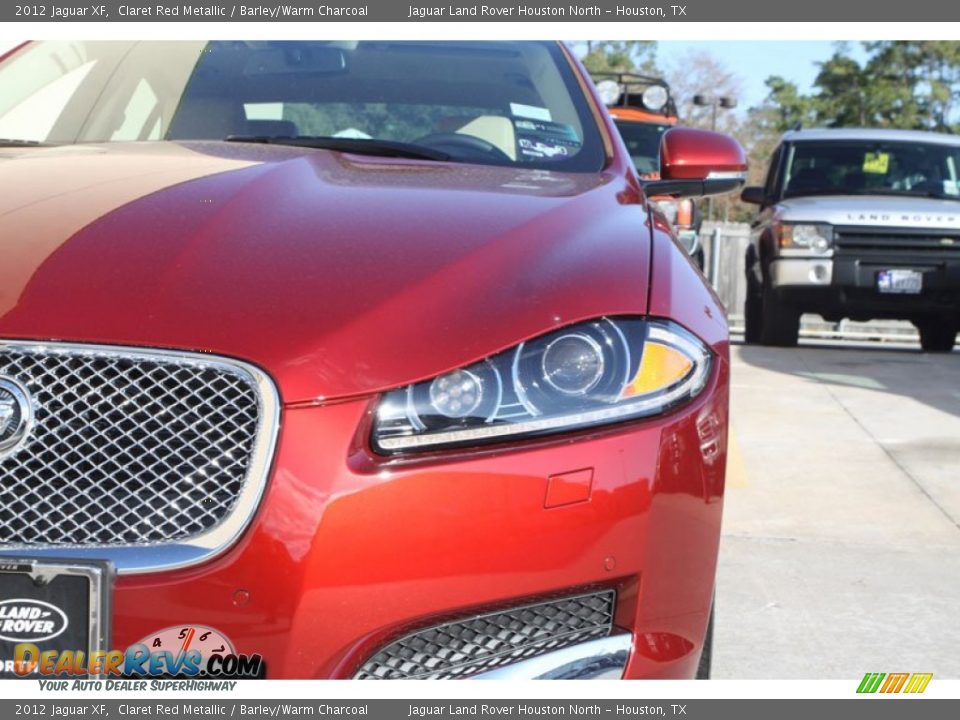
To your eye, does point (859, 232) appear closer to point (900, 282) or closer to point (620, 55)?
point (900, 282)

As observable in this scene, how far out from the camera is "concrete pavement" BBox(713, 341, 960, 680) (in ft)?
12.1

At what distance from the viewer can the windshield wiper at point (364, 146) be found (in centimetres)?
331

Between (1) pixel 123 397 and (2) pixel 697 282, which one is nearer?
(1) pixel 123 397

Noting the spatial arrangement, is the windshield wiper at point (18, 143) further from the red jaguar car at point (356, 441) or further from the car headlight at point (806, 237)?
the car headlight at point (806, 237)

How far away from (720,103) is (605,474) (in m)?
23.9

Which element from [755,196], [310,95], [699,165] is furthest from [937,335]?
[310,95]

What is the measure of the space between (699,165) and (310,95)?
1036mm

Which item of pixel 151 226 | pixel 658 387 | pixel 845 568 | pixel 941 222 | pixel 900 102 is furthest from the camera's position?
pixel 900 102

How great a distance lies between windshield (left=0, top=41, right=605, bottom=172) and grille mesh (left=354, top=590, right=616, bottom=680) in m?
1.52

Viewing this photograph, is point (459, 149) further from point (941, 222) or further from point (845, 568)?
point (941, 222)

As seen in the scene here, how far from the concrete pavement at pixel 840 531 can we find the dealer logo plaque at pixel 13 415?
79.0 inches

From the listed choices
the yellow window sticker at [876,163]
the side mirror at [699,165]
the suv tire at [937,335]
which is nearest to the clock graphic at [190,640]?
the side mirror at [699,165]

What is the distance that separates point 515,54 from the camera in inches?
152
